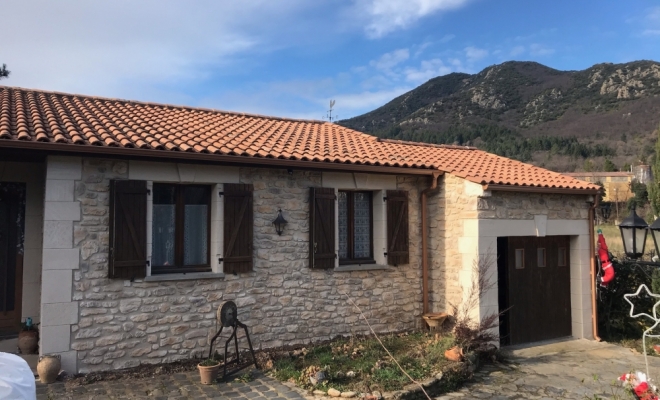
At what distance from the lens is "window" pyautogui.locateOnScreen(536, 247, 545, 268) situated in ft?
30.3

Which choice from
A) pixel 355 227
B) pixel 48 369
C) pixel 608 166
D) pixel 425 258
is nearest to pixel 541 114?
pixel 608 166

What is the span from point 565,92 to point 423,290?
5601 cm

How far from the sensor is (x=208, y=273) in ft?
23.8

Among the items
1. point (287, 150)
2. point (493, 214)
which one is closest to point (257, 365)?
point (287, 150)

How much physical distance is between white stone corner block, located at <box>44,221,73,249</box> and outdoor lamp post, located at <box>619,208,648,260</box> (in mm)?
7293

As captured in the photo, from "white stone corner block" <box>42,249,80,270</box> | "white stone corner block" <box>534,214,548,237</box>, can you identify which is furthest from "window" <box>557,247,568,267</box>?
"white stone corner block" <box>42,249,80,270</box>

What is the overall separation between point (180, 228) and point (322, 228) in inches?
90.1

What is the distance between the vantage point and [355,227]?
346 inches

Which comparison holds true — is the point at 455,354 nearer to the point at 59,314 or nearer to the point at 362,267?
the point at 362,267

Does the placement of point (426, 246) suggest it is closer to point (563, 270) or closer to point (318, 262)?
point (318, 262)

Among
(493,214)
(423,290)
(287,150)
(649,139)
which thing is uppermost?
(649,139)

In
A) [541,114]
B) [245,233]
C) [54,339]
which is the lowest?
[54,339]

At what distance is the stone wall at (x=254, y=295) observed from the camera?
21.3ft

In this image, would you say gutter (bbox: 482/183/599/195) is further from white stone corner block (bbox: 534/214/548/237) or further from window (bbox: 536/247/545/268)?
window (bbox: 536/247/545/268)
